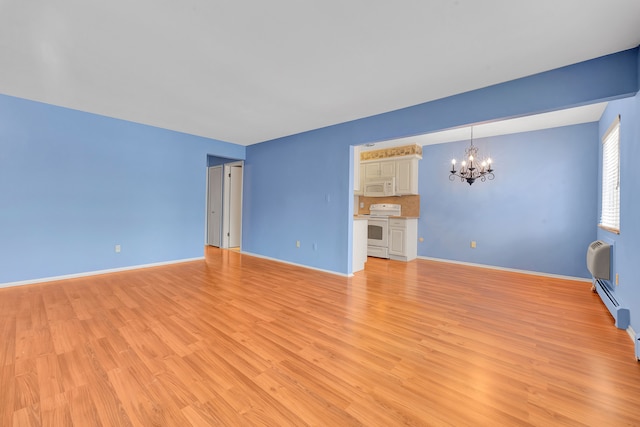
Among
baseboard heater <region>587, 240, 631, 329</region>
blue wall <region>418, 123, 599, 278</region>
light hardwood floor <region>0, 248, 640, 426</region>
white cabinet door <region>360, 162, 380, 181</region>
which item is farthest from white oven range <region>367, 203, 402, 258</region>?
baseboard heater <region>587, 240, 631, 329</region>

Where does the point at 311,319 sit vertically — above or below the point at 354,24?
below

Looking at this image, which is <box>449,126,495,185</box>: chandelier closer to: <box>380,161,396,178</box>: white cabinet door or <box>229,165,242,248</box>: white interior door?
<box>380,161,396,178</box>: white cabinet door

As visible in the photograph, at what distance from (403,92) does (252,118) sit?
93.5 inches

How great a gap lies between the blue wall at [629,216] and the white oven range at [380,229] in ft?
11.6

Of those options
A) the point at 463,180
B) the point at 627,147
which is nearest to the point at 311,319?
the point at 627,147

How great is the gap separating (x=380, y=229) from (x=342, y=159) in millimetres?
2307

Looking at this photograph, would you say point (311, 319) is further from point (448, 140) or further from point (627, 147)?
point (448, 140)

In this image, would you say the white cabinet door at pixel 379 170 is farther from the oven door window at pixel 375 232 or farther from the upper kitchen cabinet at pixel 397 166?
the oven door window at pixel 375 232

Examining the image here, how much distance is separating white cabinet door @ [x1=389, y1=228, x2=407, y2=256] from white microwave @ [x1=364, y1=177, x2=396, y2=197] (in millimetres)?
904

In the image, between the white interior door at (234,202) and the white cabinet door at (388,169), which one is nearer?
the white cabinet door at (388,169)

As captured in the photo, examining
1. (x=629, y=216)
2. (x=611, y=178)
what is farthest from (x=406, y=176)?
(x=629, y=216)

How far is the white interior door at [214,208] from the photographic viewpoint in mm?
7059

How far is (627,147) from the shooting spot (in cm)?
258

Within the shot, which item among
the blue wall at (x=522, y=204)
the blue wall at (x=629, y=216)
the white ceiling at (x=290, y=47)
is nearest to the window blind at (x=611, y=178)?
the blue wall at (x=629, y=216)
